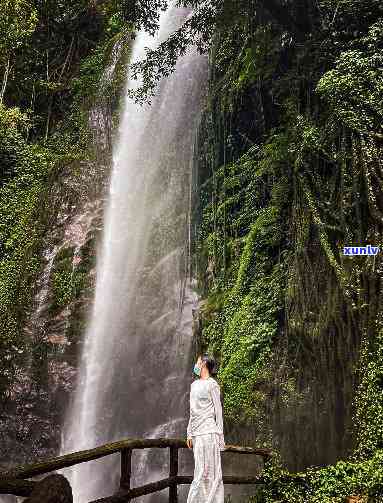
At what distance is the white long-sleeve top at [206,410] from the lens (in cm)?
429

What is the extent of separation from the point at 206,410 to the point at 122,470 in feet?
2.70

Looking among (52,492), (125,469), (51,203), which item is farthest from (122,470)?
(51,203)

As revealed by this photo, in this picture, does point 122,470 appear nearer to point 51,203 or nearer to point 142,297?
point 142,297

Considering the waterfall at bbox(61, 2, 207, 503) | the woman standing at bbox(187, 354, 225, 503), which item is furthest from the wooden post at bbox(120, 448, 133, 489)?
the waterfall at bbox(61, 2, 207, 503)

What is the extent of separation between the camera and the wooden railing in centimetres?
249

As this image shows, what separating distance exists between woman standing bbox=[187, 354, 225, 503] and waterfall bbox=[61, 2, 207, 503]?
13.6ft

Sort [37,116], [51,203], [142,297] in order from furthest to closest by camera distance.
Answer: [37,116] < [51,203] < [142,297]

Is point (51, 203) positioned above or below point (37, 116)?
below

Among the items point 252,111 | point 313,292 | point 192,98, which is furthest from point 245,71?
point 313,292

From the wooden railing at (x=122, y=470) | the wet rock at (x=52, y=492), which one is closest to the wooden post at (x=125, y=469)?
the wooden railing at (x=122, y=470)

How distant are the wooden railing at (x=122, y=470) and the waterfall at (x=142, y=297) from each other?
346cm

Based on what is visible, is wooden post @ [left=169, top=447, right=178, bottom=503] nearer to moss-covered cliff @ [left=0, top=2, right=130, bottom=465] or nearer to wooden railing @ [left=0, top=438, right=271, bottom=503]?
wooden railing @ [left=0, top=438, right=271, bottom=503]

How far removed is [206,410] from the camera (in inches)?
169

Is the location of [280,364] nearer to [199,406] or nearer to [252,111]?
[199,406]
